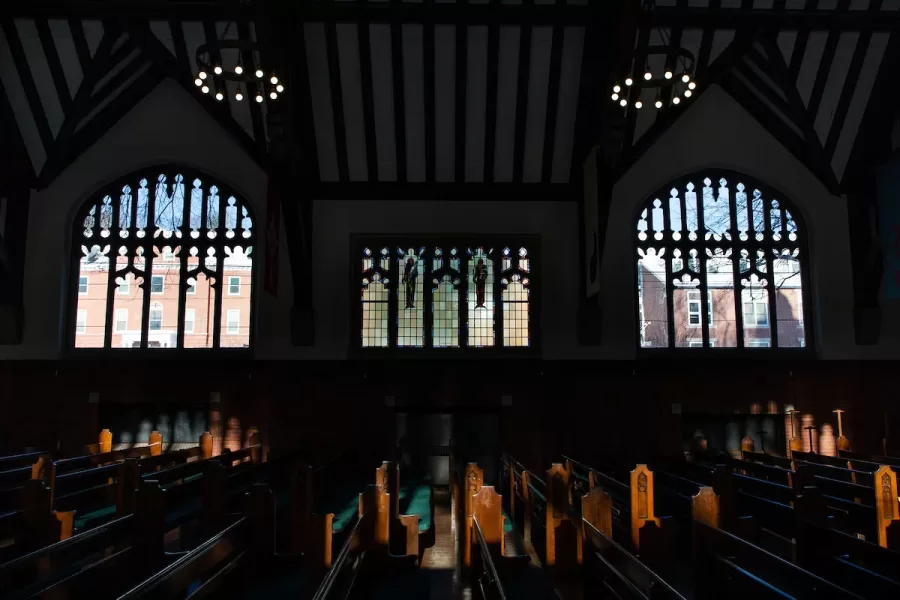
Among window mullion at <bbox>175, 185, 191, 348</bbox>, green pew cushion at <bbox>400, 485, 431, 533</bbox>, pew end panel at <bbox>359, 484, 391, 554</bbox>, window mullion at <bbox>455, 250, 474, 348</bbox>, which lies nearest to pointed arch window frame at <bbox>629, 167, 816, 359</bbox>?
window mullion at <bbox>455, 250, 474, 348</bbox>

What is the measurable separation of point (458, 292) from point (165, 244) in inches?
218

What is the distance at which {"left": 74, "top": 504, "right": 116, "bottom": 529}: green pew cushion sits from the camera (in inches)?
270

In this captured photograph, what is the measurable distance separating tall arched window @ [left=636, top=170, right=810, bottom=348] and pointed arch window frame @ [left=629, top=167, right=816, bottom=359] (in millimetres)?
19

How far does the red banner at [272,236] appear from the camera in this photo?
450 inches

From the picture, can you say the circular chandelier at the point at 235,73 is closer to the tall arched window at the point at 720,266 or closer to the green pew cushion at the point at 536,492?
the green pew cushion at the point at 536,492

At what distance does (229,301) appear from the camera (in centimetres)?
1298

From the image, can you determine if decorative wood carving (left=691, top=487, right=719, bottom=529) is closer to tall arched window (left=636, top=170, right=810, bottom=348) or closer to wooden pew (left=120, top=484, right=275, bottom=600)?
wooden pew (left=120, top=484, right=275, bottom=600)

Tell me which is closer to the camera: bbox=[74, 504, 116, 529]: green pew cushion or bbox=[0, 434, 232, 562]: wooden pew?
bbox=[0, 434, 232, 562]: wooden pew

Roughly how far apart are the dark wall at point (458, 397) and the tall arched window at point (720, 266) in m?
0.65

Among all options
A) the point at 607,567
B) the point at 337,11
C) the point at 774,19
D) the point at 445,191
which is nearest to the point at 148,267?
the point at 445,191

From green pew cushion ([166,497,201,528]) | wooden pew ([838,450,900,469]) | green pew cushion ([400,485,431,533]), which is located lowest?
green pew cushion ([400,485,431,533])

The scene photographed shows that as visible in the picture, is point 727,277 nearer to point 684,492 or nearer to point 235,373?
point 684,492

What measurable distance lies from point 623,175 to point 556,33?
10.3 feet

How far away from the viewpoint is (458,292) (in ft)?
43.7
